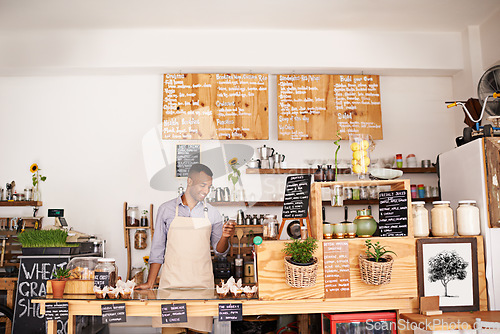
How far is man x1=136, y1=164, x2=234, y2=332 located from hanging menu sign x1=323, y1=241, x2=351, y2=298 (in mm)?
912

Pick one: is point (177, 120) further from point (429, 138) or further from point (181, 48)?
point (429, 138)

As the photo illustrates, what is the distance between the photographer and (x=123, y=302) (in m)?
2.54

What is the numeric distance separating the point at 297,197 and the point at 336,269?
511mm

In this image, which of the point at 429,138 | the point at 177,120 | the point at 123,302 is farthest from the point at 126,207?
the point at 429,138

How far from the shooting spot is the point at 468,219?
2963 mm

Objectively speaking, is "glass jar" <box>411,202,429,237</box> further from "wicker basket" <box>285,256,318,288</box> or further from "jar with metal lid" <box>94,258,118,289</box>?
"jar with metal lid" <box>94,258,118,289</box>

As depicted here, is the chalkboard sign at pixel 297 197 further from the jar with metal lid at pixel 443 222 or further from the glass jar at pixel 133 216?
the glass jar at pixel 133 216

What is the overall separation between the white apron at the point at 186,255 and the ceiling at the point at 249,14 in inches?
90.2

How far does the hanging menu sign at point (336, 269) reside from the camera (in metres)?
2.69

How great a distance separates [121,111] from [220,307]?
3.40 m

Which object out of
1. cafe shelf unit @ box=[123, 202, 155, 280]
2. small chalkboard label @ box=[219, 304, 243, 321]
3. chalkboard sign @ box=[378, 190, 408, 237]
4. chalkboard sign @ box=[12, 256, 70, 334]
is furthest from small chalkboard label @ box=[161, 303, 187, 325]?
cafe shelf unit @ box=[123, 202, 155, 280]

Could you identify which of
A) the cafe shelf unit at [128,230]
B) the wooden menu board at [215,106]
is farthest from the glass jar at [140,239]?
the wooden menu board at [215,106]

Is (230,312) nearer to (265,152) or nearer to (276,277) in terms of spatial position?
(276,277)

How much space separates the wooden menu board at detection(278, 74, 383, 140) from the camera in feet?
16.8
